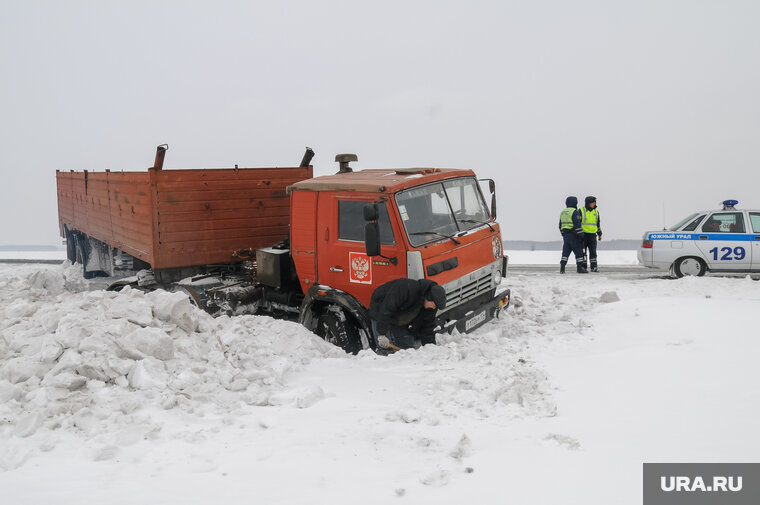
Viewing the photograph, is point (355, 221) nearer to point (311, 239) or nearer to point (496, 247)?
point (311, 239)

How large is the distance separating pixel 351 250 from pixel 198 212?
3.06 meters

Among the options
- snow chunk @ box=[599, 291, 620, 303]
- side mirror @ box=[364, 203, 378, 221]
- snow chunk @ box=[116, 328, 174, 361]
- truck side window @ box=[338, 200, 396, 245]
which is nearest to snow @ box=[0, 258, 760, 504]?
snow chunk @ box=[116, 328, 174, 361]

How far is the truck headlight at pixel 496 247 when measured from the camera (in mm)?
8156

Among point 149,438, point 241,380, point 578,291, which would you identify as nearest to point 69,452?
point 149,438

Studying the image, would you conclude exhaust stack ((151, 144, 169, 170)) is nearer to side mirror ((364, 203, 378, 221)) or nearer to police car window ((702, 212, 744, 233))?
side mirror ((364, 203, 378, 221))

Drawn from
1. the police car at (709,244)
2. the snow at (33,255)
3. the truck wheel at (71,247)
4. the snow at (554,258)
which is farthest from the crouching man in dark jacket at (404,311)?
the snow at (33,255)

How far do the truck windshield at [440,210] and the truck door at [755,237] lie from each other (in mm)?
6617

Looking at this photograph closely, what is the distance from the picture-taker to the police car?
11.8 meters

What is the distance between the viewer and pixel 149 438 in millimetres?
4688

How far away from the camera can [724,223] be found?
11961 mm

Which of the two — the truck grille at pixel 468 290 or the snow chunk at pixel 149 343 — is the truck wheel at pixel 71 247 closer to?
the snow chunk at pixel 149 343

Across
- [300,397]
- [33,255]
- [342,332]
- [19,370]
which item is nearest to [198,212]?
[342,332]

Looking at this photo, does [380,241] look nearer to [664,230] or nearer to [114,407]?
[114,407]

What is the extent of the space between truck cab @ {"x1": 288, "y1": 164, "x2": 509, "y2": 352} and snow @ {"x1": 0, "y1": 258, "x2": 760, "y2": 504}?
1.62 ft
